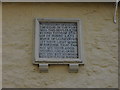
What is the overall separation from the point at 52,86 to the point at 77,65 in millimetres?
606

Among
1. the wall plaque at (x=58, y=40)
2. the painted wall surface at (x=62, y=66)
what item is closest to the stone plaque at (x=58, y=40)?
the wall plaque at (x=58, y=40)

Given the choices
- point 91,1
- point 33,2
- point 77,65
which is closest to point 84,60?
point 77,65

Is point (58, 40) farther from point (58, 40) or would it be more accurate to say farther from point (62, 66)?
point (62, 66)

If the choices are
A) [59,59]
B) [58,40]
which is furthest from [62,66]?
[58,40]

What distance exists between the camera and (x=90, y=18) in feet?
14.3

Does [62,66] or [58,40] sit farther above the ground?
[58,40]

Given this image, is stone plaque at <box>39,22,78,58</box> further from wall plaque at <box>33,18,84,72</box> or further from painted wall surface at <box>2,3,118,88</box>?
painted wall surface at <box>2,3,118,88</box>

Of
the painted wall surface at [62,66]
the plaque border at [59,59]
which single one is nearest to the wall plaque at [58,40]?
the plaque border at [59,59]

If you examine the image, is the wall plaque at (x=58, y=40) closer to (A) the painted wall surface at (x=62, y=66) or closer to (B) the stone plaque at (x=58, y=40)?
(B) the stone plaque at (x=58, y=40)

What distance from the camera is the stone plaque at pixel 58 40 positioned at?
4285mm

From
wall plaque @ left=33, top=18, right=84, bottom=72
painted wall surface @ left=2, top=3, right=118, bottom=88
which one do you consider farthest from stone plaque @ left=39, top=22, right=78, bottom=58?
painted wall surface @ left=2, top=3, right=118, bottom=88

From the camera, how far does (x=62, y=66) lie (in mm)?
4250

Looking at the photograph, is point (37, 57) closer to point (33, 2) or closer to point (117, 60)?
point (33, 2)

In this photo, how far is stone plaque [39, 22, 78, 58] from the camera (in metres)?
4.29
